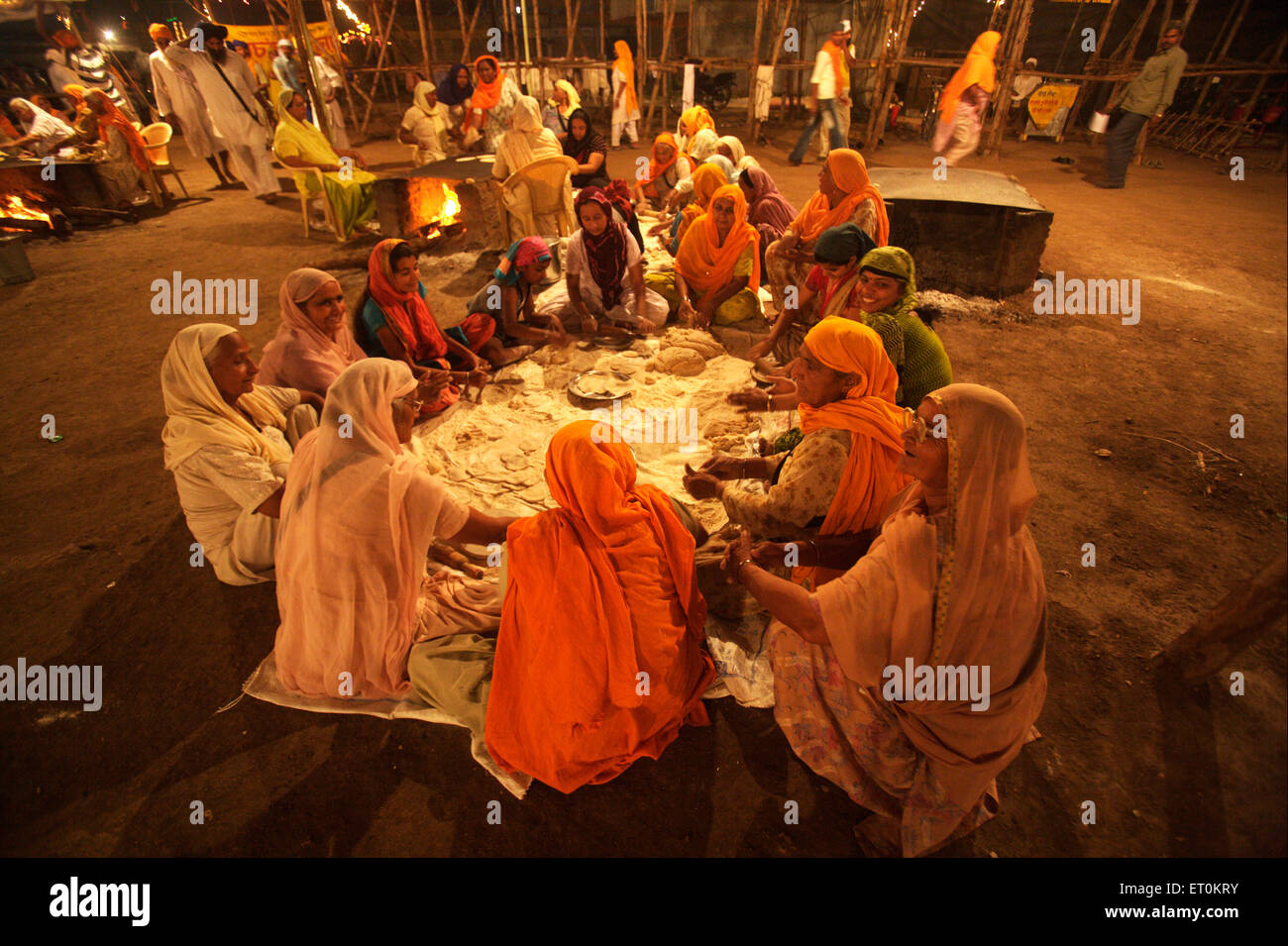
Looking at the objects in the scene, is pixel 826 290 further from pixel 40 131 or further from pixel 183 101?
pixel 40 131

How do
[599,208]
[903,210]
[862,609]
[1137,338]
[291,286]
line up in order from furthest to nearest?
1. [903,210]
2. [1137,338]
3. [599,208]
4. [291,286]
5. [862,609]

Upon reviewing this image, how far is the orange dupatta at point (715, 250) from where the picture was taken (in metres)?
5.16

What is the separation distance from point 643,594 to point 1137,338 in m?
5.74

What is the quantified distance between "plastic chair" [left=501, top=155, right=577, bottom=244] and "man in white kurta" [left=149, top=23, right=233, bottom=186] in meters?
6.37

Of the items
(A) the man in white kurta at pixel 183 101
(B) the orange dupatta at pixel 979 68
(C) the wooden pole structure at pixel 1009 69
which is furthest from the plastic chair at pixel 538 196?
(C) the wooden pole structure at pixel 1009 69

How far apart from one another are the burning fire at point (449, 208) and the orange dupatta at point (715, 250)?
11.5 feet

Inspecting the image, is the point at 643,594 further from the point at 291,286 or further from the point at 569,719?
the point at 291,286

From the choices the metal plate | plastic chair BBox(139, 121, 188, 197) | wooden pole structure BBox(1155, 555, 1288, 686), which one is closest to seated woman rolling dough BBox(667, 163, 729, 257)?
the metal plate

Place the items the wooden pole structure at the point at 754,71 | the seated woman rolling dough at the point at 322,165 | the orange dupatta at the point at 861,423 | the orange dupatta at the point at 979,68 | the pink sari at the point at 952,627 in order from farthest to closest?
1. the wooden pole structure at the point at 754,71
2. the orange dupatta at the point at 979,68
3. the seated woman rolling dough at the point at 322,165
4. the orange dupatta at the point at 861,423
5. the pink sari at the point at 952,627

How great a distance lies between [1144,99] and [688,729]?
12.4m

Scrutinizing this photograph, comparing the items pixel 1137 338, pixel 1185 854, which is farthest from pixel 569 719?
pixel 1137 338

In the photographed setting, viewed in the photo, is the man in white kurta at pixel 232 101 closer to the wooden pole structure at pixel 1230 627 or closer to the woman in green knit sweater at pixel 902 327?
the woman in green knit sweater at pixel 902 327
